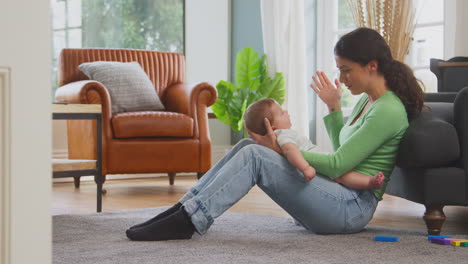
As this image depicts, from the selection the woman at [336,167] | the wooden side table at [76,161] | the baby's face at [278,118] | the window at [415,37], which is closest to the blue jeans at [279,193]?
the woman at [336,167]

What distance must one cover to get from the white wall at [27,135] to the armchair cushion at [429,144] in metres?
1.76

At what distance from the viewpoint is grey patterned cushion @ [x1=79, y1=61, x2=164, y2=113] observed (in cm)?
452

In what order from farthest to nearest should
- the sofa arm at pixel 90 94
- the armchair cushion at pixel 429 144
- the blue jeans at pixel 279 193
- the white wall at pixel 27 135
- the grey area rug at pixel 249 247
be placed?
the sofa arm at pixel 90 94, the armchair cushion at pixel 429 144, the blue jeans at pixel 279 193, the grey area rug at pixel 249 247, the white wall at pixel 27 135

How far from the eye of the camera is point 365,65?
2.29 metres

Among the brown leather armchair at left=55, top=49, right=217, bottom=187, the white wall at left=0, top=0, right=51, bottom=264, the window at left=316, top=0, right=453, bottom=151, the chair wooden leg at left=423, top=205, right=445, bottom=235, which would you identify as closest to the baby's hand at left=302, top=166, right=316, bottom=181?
the chair wooden leg at left=423, top=205, right=445, bottom=235

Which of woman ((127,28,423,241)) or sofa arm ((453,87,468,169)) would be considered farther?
sofa arm ((453,87,468,169))

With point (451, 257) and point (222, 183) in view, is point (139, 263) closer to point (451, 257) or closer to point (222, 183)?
point (222, 183)

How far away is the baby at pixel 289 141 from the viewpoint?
2215 mm

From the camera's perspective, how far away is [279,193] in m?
2.27

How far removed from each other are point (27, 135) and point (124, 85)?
12.8ft

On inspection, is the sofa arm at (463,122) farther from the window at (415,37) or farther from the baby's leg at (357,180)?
the window at (415,37)

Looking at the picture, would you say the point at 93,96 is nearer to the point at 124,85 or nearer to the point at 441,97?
the point at 124,85

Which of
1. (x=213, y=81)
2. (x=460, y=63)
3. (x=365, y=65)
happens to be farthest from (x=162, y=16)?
(x=365, y=65)

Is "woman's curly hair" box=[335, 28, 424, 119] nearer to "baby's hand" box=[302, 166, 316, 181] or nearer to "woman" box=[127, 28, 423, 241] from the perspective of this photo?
"woman" box=[127, 28, 423, 241]
